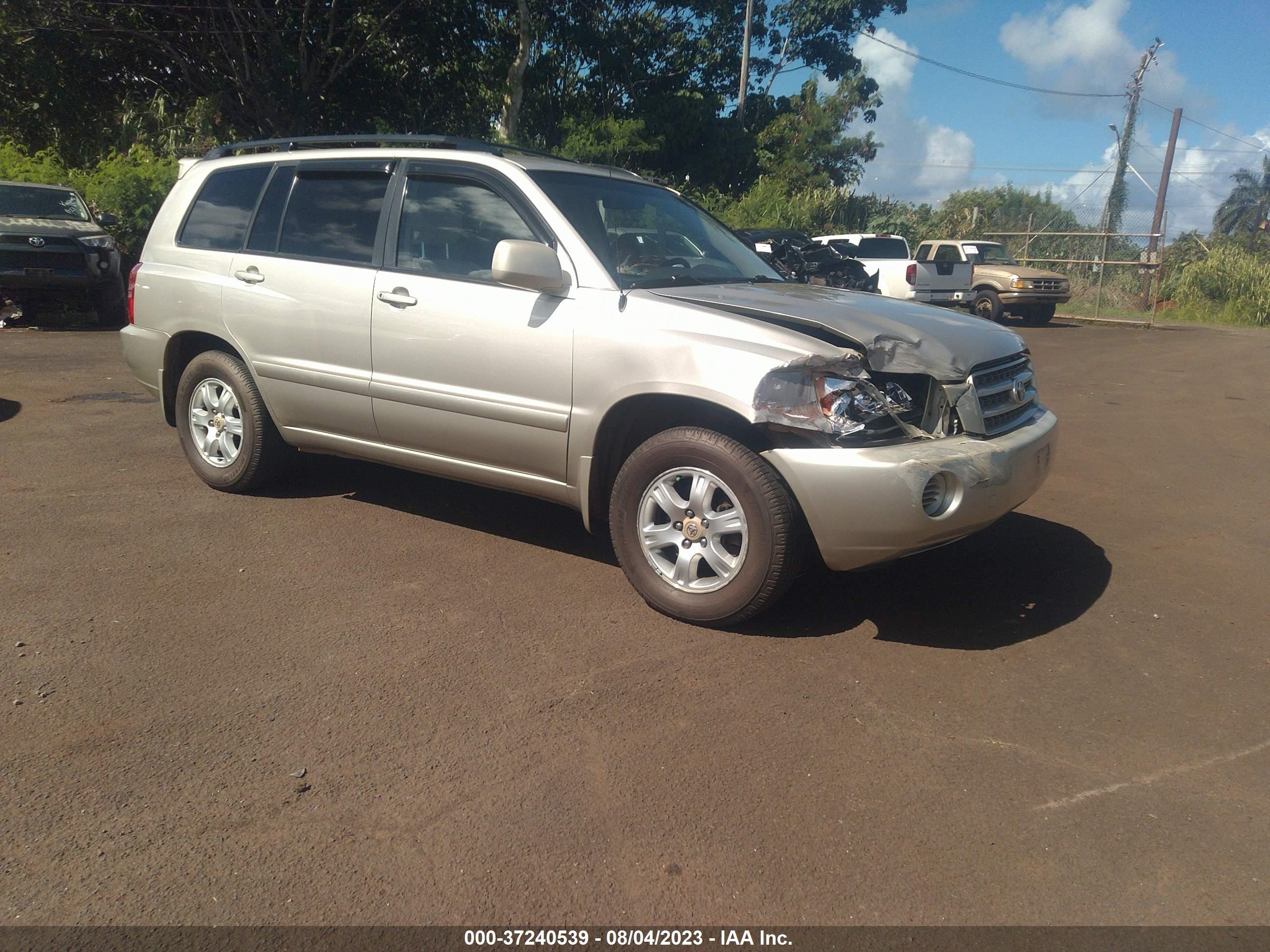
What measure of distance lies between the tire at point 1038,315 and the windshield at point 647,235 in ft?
56.0

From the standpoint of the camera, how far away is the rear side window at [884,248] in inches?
754

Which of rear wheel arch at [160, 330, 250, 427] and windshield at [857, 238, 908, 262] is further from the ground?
windshield at [857, 238, 908, 262]

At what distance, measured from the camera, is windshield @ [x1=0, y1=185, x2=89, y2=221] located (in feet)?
45.7

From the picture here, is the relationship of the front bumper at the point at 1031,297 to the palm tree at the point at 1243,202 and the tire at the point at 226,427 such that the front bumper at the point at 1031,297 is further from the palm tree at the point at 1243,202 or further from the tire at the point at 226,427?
the palm tree at the point at 1243,202

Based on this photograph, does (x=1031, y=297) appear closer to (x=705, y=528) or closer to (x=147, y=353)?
(x=147, y=353)

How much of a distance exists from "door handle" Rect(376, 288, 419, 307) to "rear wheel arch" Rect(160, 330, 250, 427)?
1.33 m

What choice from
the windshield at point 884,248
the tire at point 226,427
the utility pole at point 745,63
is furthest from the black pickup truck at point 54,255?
the utility pole at point 745,63

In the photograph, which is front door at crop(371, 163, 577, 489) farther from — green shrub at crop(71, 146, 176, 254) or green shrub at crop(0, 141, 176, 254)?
green shrub at crop(71, 146, 176, 254)

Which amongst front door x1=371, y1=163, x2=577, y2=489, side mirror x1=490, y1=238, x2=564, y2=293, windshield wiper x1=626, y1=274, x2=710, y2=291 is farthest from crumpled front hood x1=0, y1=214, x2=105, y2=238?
windshield wiper x1=626, y1=274, x2=710, y2=291

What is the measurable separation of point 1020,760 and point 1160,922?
2.44 ft

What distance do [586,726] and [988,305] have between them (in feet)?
64.1

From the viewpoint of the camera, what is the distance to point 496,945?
7.77ft

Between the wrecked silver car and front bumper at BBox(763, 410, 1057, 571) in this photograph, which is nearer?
front bumper at BBox(763, 410, 1057, 571)

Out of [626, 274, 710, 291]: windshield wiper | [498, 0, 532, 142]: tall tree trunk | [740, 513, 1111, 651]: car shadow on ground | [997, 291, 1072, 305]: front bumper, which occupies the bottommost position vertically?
[740, 513, 1111, 651]: car shadow on ground
